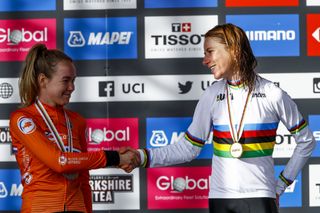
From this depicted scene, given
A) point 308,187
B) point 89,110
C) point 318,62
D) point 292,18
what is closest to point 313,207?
point 308,187

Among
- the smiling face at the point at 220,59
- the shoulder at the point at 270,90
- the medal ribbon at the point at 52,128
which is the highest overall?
the smiling face at the point at 220,59

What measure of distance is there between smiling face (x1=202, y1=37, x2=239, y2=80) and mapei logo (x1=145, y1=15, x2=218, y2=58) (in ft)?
4.93

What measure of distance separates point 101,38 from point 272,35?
45.5 inches

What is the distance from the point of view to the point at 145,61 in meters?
4.45

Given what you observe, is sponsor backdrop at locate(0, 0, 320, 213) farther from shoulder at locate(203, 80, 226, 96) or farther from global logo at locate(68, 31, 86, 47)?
shoulder at locate(203, 80, 226, 96)

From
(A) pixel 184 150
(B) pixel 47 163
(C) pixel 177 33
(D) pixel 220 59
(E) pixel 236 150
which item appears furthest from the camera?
(C) pixel 177 33

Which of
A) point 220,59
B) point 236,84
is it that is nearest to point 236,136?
point 236,84

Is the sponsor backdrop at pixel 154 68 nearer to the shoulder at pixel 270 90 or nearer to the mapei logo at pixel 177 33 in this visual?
the mapei logo at pixel 177 33

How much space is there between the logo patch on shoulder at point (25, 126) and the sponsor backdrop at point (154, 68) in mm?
1730

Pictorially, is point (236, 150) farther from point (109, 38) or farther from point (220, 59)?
point (109, 38)

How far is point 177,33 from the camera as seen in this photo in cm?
443

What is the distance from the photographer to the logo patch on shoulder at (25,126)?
271 cm

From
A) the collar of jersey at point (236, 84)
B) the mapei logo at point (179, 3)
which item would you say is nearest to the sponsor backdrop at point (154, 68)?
the mapei logo at point (179, 3)

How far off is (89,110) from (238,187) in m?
1.88
